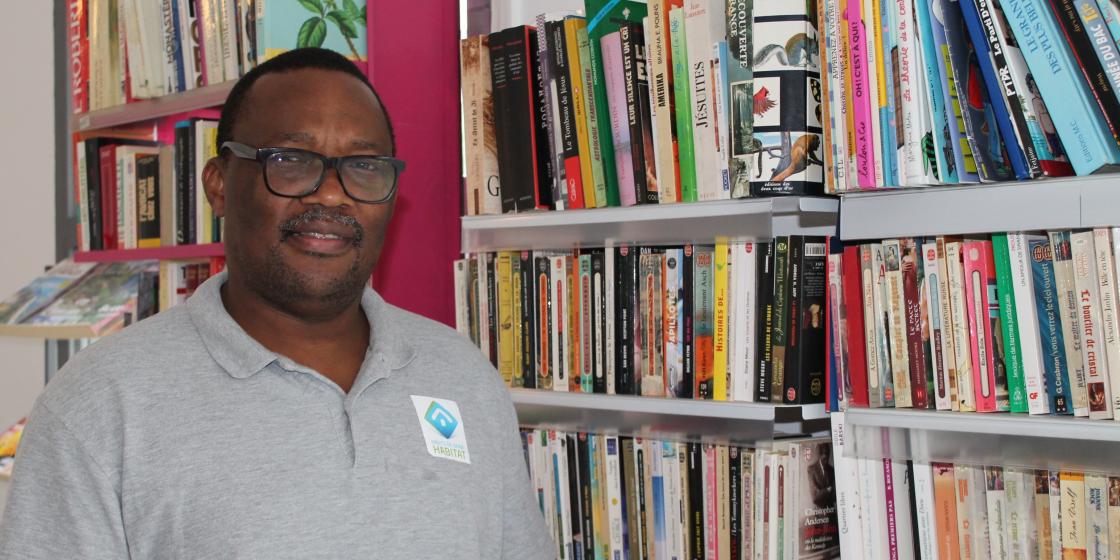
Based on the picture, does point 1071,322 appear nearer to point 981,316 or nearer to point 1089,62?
point 981,316

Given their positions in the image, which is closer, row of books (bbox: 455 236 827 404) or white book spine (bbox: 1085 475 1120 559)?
white book spine (bbox: 1085 475 1120 559)

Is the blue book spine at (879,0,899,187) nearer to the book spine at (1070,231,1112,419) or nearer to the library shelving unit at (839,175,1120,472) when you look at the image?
the library shelving unit at (839,175,1120,472)

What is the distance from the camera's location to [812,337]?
179cm

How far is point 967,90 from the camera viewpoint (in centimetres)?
157

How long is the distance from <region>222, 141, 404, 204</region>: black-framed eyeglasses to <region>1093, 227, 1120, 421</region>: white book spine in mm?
966

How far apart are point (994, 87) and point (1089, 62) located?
0.44 feet

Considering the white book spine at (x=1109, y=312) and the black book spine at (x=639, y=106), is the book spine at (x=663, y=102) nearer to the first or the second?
the black book spine at (x=639, y=106)

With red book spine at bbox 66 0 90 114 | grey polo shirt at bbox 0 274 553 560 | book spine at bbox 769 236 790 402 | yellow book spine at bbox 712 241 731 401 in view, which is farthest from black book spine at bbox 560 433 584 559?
red book spine at bbox 66 0 90 114

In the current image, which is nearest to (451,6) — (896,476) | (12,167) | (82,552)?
(896,476)

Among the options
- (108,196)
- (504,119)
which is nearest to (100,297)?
(108,196)

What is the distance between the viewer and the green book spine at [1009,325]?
1.55m

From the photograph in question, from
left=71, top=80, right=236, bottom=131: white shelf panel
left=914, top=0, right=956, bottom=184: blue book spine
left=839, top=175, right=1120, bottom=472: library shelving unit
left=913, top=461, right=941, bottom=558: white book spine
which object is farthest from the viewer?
left=71, top=80, right=236, bottom=131: white shelf panel

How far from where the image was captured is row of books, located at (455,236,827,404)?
1789mm

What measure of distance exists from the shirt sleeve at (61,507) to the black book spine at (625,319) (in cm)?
98
